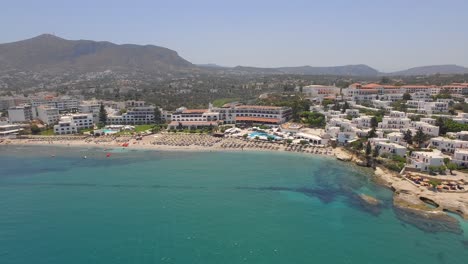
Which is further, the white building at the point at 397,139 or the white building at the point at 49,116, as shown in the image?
the white building at the point at 49,116

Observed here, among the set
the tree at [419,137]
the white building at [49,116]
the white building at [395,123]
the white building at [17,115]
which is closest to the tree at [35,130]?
the white building at [49,116]

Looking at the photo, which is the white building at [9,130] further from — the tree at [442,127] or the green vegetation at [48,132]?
the tree at [442,127]

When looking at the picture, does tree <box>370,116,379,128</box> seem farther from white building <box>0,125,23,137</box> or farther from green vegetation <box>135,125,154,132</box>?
white building <box>0,125,23,137</box>

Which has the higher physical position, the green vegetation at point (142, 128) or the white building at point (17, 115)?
the white building at point (17, 115)

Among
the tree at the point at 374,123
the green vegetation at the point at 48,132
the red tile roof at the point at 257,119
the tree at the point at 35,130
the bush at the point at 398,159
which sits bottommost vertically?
the bush at the point at 398,159

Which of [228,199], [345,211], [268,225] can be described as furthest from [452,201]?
[228,199]

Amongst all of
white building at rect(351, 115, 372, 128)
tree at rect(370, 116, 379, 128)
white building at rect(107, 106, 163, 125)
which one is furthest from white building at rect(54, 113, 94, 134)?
tree at rect(370, 116, 379, 128)

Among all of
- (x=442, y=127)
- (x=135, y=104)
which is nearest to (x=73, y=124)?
(x=135, y=104)
